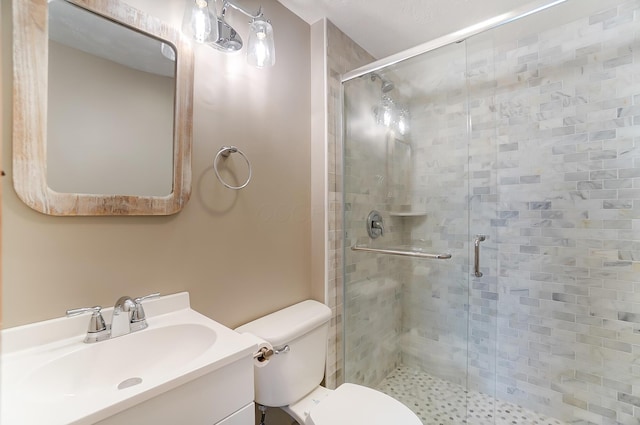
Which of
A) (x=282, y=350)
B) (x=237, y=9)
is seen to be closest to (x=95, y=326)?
(x=282, y=350)

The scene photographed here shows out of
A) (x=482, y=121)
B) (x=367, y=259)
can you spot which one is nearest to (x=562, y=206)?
A: (x=482, y=121)

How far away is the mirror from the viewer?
845mm

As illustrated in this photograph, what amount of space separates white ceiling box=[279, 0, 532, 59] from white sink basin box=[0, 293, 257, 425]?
162cm

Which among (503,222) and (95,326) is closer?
(95,326)

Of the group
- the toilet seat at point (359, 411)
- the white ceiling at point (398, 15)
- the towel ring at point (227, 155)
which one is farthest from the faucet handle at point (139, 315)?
the white ceiling at point (398, 15)

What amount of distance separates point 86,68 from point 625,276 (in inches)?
102

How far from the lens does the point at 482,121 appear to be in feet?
6.28

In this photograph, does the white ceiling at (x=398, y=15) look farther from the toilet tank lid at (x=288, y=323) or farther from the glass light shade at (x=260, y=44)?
the toilet tank lid at (x=288, y=323)

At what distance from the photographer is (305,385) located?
4.52 feet

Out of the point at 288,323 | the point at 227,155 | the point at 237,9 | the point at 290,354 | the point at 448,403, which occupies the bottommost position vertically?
the point at 448,403

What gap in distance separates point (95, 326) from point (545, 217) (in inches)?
89.0

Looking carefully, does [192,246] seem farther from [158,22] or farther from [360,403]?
[360,403]

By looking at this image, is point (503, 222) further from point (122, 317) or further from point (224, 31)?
point (122, 317)

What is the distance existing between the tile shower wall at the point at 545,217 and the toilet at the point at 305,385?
0.74 meters
